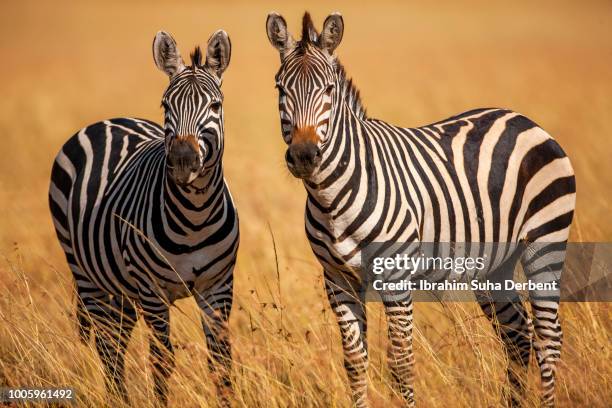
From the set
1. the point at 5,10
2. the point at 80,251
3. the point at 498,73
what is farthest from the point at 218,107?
the point at 5,10

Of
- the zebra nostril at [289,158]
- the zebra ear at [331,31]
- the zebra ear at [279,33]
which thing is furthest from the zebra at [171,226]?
the zebra ear at [331,31]

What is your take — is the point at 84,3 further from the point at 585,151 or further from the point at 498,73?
the point at 585,151

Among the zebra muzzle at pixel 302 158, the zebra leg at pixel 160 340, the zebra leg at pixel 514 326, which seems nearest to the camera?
the zebra muzzle at pixel 302 158

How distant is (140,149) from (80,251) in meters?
1.12

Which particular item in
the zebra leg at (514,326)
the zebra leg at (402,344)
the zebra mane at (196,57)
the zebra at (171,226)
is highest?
the zebra mane at (196,57)

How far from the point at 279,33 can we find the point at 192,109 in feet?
2.86

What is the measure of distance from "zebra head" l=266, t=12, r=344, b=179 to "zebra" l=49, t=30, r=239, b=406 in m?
0.71

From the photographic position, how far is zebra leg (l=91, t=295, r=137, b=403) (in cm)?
700

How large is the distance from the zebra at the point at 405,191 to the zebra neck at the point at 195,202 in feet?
2.74

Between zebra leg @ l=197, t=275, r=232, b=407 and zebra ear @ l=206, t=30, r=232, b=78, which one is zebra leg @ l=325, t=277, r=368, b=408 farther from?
Answer: zebra ear @ l=206, t=30, r=232, b=78

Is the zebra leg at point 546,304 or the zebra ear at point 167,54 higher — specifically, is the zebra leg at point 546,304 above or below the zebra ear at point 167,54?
below

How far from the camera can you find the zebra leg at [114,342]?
7.00 m

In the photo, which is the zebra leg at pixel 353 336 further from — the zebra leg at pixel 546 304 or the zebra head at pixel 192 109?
the zebra leg at pixel 546 304

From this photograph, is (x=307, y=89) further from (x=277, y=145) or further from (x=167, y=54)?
(x=277, y=145)
